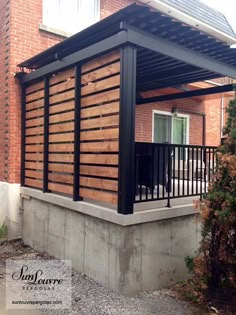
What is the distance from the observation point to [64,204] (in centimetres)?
519

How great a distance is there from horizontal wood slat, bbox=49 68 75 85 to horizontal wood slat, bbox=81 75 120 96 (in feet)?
1.54

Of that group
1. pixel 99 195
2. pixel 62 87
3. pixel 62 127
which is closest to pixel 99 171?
pixel 99 195

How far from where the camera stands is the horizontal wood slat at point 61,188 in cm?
522

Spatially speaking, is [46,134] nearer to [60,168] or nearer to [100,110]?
[60,168]

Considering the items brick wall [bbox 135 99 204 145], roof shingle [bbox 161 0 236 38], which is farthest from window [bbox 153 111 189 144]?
roof shingle [bbox 161 0 236 38]

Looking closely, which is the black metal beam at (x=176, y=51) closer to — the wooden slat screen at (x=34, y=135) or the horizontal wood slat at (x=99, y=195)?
the horizontal wood slat at (x=99, y=195)

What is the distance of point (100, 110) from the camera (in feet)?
14.7

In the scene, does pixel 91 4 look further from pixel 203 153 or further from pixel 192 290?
pixel 192 290

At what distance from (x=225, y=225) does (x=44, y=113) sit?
12.4ft

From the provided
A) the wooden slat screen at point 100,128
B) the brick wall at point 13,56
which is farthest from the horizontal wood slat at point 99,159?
the brick wall at point 13,56

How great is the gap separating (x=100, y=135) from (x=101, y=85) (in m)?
0.69

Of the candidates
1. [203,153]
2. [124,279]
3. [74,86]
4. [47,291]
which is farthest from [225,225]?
[74,86]

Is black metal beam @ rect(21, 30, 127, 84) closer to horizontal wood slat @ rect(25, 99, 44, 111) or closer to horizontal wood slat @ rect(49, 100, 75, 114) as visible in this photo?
horizontal wood slat @ rect(25, 99, 44, 111)

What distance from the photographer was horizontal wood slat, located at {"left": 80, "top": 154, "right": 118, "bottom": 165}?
4219mm
